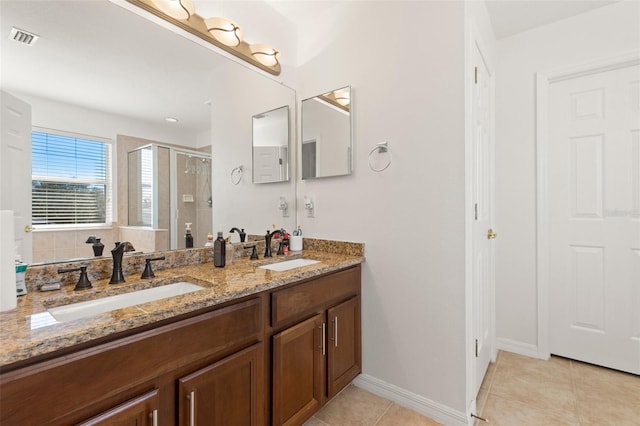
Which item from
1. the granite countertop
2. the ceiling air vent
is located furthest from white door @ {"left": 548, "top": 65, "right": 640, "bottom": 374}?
the ceiling air vent

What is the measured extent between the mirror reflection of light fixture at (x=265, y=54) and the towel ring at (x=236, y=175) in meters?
0.75

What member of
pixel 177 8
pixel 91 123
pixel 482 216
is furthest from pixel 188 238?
pixel 482 216

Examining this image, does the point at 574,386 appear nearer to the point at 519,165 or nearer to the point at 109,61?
the point at 519,165

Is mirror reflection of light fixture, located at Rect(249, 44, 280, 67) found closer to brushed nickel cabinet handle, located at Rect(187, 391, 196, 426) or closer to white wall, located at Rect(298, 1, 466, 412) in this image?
white wall, located at Rect(298, 1, 466, 412)

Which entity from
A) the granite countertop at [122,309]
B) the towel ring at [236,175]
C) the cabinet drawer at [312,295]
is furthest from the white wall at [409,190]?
the towel ring at [236,175]

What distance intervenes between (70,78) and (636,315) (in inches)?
140

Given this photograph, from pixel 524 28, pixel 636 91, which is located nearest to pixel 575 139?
pixel 636 91

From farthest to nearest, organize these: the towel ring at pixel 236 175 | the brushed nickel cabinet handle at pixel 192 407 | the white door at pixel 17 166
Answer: the towel ring at pixel 236 175 → the white door at pixel 17 166 → the brushed nickel cabinet handle at pixel 192 407

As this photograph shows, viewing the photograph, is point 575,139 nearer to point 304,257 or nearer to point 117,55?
point 304,257

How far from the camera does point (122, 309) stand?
3.05 feet

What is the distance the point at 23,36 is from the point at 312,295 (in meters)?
1.60

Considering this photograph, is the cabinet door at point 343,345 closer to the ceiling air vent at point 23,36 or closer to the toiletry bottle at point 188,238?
the toiletry bottle at point 188,238

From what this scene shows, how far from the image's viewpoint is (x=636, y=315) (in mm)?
2012

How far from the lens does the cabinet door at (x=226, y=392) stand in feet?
3.21
